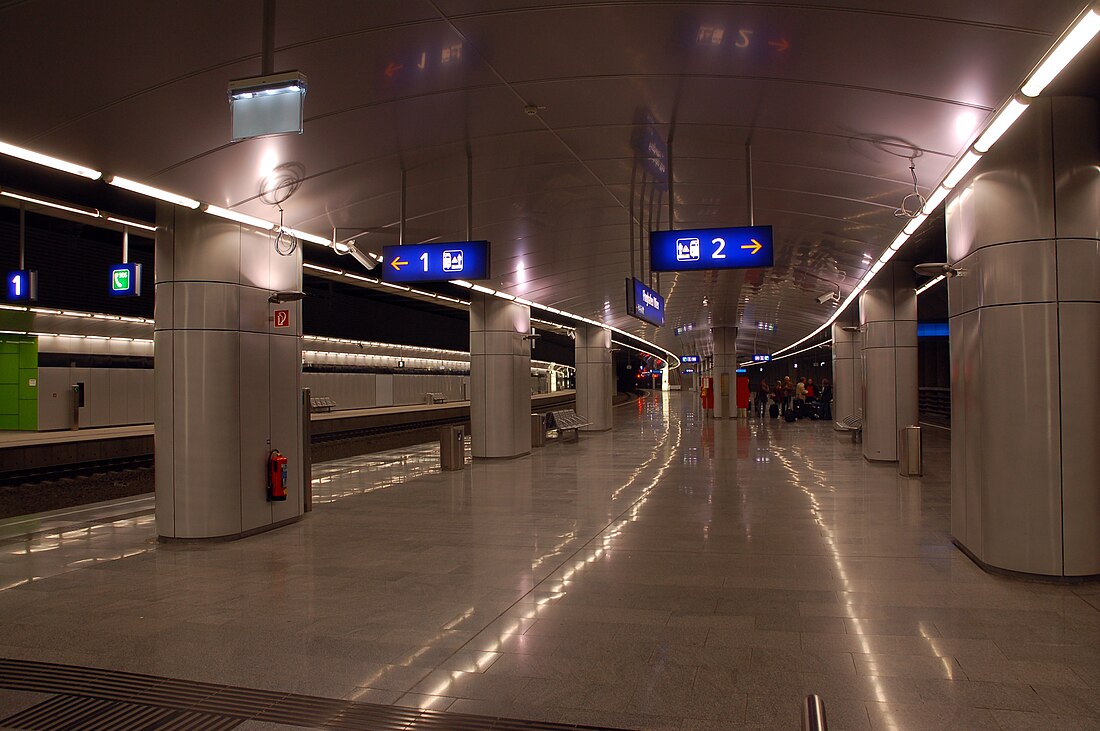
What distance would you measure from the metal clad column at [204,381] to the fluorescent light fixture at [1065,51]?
837cm

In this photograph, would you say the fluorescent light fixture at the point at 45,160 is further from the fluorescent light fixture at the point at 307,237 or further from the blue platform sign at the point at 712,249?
the blue platform sign at the point at 712,249

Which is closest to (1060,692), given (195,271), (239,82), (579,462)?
(239,82)

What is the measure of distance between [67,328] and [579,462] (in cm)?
1696

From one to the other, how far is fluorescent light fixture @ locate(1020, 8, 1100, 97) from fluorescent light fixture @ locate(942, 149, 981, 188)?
4.41 feet

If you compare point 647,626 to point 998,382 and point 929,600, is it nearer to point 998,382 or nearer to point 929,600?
point 929,600

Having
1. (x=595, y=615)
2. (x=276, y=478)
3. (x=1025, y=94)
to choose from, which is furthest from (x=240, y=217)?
(x=1025, y=94)

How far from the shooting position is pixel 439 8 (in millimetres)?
5152

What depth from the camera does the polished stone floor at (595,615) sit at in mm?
4379

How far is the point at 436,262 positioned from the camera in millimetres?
9688

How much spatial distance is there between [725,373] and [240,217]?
28.3 m

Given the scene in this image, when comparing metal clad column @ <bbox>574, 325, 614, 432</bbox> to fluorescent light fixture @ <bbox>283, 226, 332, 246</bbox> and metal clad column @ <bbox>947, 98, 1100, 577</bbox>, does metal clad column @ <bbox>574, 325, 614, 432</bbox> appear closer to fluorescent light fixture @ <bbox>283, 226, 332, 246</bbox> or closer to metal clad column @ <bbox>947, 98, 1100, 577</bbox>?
fluorescent light fixture @ <bbox>283, 226, 332, 246</bbox>

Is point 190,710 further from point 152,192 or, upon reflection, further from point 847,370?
point 847,370

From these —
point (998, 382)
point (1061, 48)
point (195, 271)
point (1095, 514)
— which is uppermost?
point (1061, 48)

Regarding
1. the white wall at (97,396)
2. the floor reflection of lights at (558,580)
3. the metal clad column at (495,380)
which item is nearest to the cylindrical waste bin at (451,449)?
the metal clad column at (495,380)
